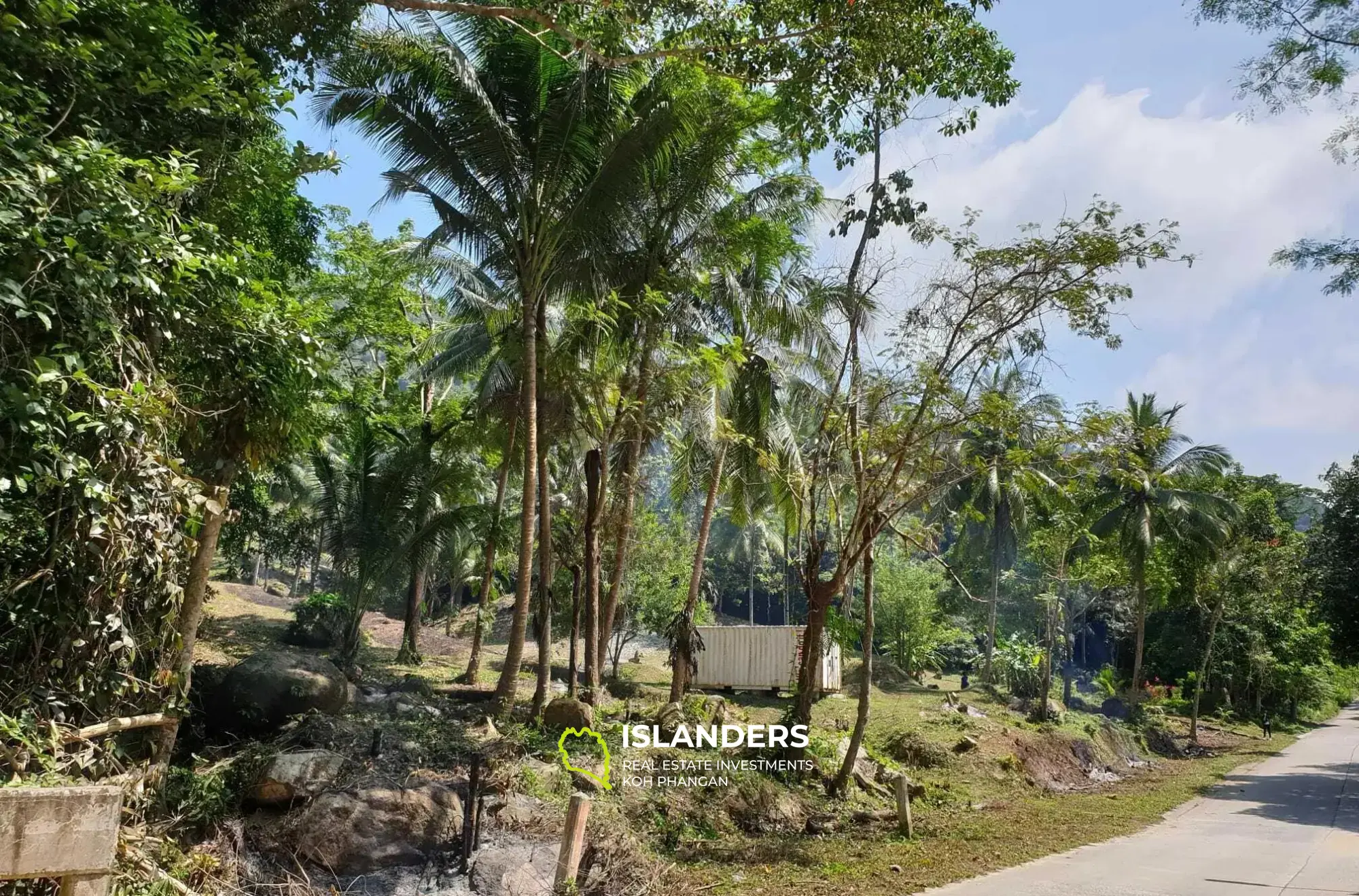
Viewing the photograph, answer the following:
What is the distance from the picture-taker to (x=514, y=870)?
7574 millimetres

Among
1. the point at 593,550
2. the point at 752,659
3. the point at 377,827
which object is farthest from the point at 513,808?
the point at 752,659

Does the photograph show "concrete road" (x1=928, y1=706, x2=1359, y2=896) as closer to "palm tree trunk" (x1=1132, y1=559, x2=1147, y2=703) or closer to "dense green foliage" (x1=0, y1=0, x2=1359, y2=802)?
"dense green foliage" (x1=0, y1=0, x2=1359, y2=802)

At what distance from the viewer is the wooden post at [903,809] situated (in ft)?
35.3

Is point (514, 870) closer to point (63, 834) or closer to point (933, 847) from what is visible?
point (63, 834)

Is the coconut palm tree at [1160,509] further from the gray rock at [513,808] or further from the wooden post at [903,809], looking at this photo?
the gray rock at [513,808]

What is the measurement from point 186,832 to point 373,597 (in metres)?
8.97

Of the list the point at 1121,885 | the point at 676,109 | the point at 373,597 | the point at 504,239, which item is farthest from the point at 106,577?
the point at 373,597

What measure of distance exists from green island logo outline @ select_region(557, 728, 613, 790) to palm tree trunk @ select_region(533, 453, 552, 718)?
2.37 ft

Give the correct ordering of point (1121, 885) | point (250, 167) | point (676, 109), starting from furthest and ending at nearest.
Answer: point (676, 109) → point (1121, 885) → point (250, 167)

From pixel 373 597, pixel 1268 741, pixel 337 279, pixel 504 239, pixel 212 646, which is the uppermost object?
pixel 337 279

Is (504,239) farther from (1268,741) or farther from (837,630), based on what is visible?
(1268,741)

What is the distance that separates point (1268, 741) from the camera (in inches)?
1022

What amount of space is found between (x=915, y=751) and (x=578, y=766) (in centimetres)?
740

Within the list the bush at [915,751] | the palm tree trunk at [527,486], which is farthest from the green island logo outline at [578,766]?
the bush at [915,751]
